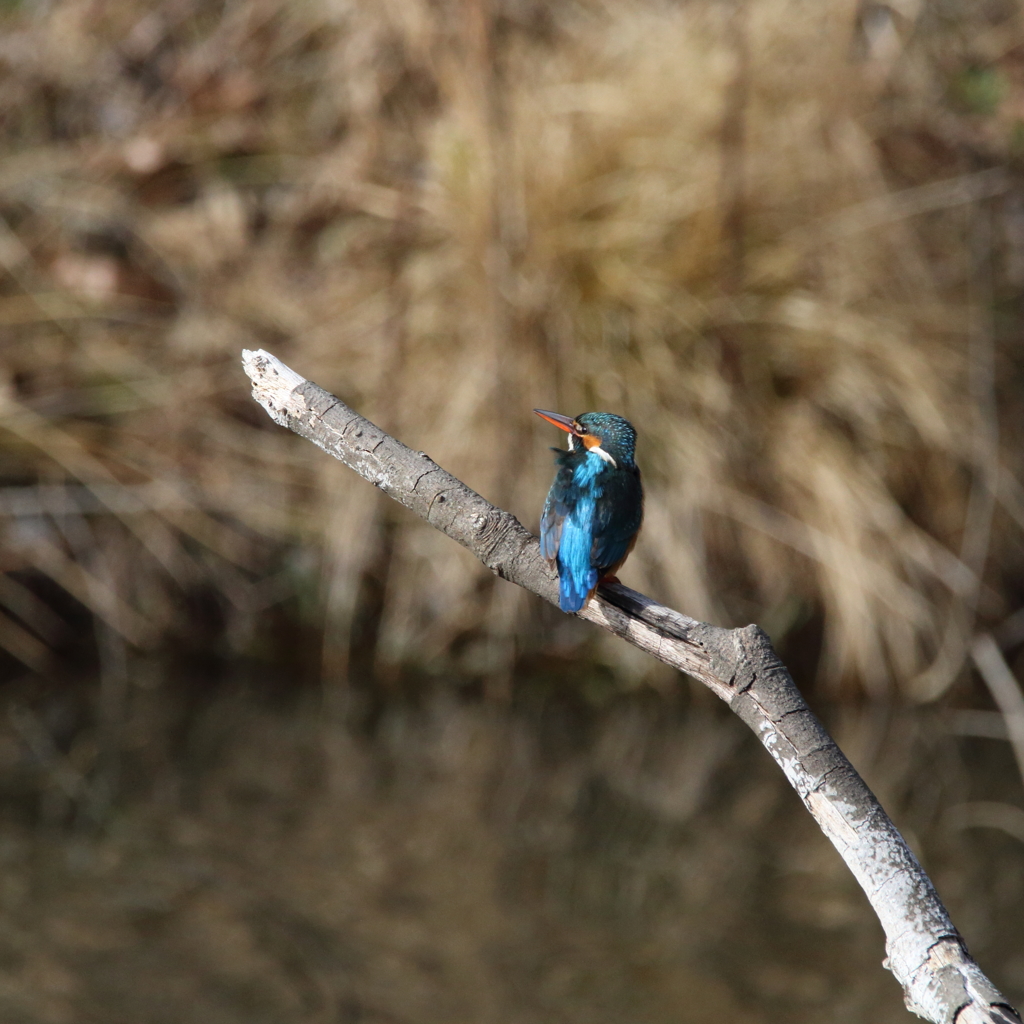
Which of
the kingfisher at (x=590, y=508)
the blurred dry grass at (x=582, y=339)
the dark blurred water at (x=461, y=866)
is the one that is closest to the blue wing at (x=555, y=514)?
the kingfisher at (x=590, y=508)

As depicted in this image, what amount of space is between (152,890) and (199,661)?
45.6 inches

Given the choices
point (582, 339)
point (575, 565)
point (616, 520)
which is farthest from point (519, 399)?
point (575, 565)

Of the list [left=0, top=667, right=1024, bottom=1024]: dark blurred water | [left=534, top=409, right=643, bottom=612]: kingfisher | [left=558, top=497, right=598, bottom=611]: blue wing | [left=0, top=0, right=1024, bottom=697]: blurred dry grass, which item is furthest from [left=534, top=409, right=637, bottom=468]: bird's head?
[left=0, top=0, right=1024, bottom=697]: blurred dry grass

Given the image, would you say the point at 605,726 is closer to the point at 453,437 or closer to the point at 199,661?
the point at 453,437

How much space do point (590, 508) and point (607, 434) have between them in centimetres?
16

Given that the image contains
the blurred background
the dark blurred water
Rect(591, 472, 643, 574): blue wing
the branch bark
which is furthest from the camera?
the blurred background

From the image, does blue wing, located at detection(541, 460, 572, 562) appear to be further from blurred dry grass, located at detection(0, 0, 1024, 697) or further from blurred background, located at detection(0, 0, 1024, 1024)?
blurred dry grass, located at detection(0, 0, 1024, 697)

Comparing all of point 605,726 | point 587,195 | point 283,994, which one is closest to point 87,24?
point 587,195

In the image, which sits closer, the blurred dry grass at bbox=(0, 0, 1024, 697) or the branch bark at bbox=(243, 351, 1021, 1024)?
the branch bark at bbox=(243, 351, 1021, 1024)

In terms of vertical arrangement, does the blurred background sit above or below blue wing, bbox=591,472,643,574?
above

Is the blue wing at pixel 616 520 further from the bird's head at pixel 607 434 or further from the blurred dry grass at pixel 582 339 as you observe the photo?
the blurred dry grass at pixel 582 339

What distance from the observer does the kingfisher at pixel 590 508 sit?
1019 mm

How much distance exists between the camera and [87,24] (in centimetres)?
423

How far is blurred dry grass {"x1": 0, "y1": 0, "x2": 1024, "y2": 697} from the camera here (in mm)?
3506
